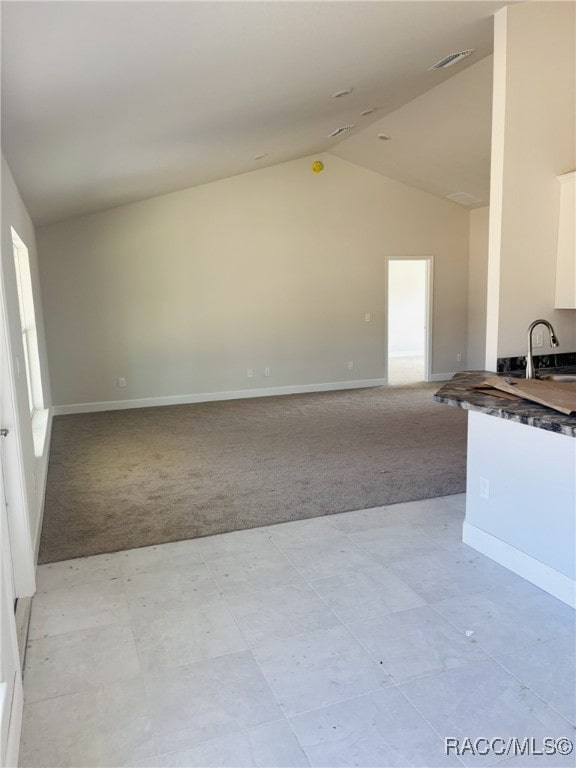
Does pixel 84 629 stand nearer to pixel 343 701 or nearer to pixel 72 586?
pixel 72 586

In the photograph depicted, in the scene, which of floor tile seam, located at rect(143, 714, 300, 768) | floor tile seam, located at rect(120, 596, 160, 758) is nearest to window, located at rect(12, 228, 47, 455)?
floor tile seam, located at rect(120, 596, 160, 758)

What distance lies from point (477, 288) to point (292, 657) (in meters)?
7.47

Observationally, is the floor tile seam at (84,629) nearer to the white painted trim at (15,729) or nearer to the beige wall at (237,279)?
the white painted trim at (15,729)

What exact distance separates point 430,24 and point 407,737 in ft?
11.7

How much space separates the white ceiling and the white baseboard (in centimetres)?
230

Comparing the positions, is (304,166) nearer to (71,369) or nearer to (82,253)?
(82,253)

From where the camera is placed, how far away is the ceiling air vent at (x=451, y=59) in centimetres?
394

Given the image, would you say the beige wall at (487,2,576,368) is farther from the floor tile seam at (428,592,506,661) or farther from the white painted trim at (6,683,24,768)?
the white painted trim at (6,683,24,768)

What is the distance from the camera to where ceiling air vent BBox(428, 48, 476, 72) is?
3.94 meters

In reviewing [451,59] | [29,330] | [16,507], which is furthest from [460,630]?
[29,330]

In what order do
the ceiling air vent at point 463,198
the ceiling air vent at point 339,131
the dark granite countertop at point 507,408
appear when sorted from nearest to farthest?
1. the dark granite countertop at point 507,408
2. the ceiling air vent at point 339,131
3. the ceiling air vent at point 463,198

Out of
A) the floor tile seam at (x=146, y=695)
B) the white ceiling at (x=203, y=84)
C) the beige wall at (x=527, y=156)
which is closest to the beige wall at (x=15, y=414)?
the white ceiling at (x=203, y=84)

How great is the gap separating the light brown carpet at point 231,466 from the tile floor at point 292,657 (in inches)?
15.4

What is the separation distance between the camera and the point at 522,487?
2.63m
